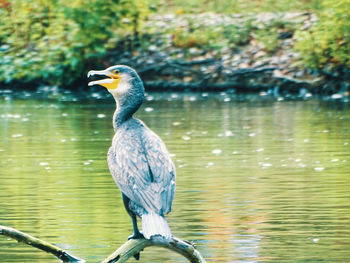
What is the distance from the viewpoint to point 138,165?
20.7 feet

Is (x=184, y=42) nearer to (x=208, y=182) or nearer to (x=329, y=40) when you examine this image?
(x=329, y=40)

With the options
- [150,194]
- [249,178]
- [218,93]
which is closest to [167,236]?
[150,194]

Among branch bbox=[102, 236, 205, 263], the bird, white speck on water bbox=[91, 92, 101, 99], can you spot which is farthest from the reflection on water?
white speck on water bbox=[91, 92, 101, 99]

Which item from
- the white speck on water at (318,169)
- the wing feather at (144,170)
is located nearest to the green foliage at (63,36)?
the white speck on water at (318,169)

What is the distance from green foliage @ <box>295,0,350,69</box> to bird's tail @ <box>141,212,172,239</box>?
1860 cm

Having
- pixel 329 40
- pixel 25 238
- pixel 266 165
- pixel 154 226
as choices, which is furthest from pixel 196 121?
pixel 25 238

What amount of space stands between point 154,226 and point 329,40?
63.1ft

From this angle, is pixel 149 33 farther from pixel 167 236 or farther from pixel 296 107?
pixel 167 236

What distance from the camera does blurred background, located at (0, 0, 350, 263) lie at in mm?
9203

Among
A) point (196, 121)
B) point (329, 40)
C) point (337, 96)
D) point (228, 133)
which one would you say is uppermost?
point (329, 40)

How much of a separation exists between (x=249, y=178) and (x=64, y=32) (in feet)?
52.3

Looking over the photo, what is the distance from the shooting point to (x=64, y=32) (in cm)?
2731

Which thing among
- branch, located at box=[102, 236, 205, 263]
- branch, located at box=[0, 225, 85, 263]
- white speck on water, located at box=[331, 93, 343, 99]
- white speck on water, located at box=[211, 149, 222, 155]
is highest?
branch, located at box=[0, 225, 85, 263]

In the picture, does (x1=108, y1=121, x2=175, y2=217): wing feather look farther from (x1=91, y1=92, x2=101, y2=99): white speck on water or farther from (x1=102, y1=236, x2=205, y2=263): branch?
(x1=91, y1=92, x2=101, y2=99): white speck on water
